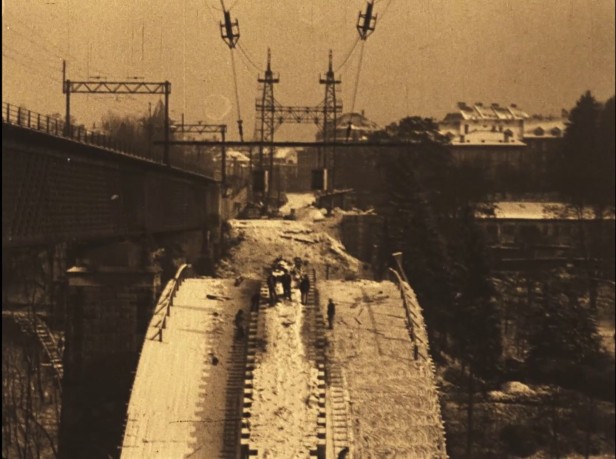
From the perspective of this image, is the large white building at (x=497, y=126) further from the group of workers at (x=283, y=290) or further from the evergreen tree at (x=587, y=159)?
the group of workers at (x=283, y=290)

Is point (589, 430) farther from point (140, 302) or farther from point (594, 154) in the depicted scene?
point (140, 302)

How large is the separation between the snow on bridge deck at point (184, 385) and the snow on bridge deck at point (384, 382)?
4499 mm

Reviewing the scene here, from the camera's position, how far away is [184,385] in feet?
81.5

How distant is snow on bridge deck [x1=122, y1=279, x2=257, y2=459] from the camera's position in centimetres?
2203

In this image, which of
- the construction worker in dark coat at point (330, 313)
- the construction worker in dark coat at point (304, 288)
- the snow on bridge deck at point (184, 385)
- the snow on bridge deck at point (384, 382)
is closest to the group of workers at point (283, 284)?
the construction worker in dark coat at point (304, 288)

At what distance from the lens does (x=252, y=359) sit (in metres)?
25.6

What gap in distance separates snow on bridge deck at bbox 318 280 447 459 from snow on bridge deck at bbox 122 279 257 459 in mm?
4499

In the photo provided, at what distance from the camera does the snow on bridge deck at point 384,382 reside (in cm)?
2267

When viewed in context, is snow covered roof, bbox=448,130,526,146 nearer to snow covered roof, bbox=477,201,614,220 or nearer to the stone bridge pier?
snow covered roof, bbox=477,201,614,220

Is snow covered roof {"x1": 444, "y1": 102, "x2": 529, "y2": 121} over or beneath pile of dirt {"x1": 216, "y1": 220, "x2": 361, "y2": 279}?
over

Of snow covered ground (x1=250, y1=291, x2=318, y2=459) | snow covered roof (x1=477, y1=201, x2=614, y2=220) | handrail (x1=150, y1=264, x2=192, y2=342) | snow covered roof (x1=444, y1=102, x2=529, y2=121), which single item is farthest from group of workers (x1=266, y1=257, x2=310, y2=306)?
snow covered roof (x1=444, y1=102, x2=529, y2=121)

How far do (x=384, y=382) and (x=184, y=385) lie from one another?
729 cm

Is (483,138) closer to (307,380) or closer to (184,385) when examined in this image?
(307,380)

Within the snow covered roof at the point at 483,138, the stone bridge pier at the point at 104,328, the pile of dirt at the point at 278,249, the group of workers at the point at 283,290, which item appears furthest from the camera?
the snow covered roof at the point at 483,138
